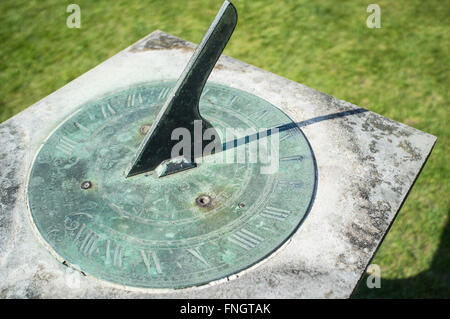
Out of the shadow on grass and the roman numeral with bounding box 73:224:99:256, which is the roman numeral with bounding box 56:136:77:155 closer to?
the roman numeral with bounding box 73:224:99:256

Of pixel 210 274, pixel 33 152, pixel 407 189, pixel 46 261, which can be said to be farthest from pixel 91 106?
pixel 407 189

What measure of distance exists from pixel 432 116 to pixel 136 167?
180 inches

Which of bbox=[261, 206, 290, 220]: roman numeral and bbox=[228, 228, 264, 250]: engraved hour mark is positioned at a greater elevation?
bbox=[261, 206, 290, 220]: roman numeral

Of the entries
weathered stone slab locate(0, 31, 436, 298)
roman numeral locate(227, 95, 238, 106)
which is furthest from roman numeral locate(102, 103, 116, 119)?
roman numeral locate(227, 95, 238, 106)

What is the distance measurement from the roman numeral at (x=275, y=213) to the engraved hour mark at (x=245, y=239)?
8.2 inches

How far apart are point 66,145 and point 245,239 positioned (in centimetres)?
184

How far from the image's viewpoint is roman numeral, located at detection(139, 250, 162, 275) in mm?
3064

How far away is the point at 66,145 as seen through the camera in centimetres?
399

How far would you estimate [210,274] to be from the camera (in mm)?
3039

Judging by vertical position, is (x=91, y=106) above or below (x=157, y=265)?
above

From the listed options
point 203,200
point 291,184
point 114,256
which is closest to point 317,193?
point 291,184

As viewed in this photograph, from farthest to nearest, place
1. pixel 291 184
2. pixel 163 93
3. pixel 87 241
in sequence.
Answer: pixel 163 93 < pixel 291 184 < pixel 87 241

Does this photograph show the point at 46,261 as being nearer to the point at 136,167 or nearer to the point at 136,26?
the point at 136,167

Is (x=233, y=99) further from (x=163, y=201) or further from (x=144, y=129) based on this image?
(x=163, y=201)
